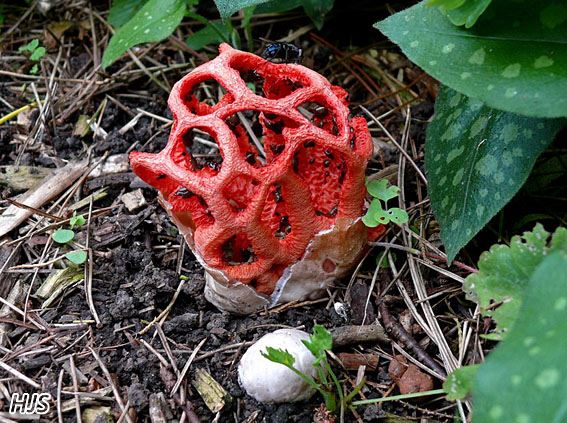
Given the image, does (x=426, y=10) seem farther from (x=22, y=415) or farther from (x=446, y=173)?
(x=22, y=415)

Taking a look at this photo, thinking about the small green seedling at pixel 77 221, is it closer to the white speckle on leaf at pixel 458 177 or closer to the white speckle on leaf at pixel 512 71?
the white speckle on leaf at pixel 458 177

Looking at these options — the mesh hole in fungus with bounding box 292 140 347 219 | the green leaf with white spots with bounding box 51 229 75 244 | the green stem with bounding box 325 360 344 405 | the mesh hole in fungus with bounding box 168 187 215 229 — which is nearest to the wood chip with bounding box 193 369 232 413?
the green stem with bounding box 325 360 344 405

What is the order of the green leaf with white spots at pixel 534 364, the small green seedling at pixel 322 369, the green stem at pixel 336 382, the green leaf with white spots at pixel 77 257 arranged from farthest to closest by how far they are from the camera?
the green leaf with white spots at pixel 77 257
the green stem at pixel 336 382
the small green seedling at pixel 322 369
the green leaf with white spots at pixel 534 364

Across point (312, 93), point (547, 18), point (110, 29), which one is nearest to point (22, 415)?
point (312, 93)

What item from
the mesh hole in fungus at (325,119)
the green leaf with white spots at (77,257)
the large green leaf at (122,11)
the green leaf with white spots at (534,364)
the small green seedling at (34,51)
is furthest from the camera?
the small green seedling at (34,51)

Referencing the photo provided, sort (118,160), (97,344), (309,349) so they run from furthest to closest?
(118,160)
(97,344)
(309,349)

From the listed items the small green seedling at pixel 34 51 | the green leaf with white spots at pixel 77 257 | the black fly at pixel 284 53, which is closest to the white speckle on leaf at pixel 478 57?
the black fly at pixel 284 53
